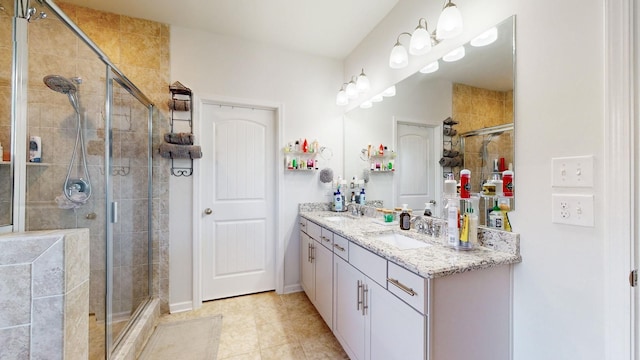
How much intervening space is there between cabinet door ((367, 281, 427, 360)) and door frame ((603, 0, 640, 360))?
645mm

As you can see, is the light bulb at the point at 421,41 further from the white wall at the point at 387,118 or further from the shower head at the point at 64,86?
the shower head at the point at 64,86

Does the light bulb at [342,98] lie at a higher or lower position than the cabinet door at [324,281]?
higher

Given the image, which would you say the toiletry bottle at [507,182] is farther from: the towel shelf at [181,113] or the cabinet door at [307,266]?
the towel shelf at [181,113]

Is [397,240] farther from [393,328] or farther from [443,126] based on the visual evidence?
[443,126]

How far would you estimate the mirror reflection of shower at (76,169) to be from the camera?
1551 mm

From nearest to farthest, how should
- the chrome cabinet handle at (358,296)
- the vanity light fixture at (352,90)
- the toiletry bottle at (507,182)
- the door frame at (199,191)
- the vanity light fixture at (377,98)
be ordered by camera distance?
1. the toiletry bottle at (507,182)
2. the chrome cabinet handle at (358,296)
3. the vanity light fixture at (377,98)
4. the door frame at (199,191)
5. the vanity light fixture at (352,90)

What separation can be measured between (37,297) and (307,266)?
1.83m

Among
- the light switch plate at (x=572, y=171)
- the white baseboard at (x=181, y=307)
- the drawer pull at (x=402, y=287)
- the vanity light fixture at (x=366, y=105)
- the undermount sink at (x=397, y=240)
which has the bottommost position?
the white baseboard at (x=181, y=307)

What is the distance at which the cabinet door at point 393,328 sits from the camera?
1.02 m

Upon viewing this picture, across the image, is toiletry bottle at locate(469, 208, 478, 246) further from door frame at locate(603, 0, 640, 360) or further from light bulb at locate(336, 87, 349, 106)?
light bulb at locate(336, 87, 349, 106)

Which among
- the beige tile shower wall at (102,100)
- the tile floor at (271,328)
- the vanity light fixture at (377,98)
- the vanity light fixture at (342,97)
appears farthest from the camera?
the vanity light fixture at (342,97)

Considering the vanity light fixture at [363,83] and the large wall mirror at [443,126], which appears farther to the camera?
the vanity light fixture at [363,83]

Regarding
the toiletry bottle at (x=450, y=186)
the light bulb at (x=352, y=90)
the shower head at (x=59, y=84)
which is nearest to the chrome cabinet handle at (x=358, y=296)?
the toiletry bottle at (x=450, y=186)

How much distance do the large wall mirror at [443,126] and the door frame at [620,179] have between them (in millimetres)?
342
